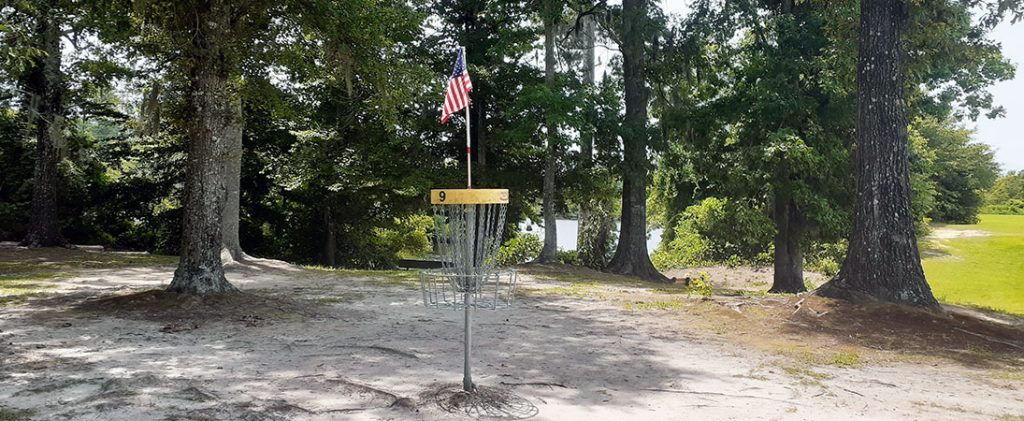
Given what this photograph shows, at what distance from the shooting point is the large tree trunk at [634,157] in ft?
52.4

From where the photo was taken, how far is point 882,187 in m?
8.84

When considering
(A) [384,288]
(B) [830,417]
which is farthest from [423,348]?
(A) [384,288]

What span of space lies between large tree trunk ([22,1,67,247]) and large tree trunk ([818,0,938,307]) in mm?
17389

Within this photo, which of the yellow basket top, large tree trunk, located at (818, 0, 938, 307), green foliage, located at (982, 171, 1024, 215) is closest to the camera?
the yellow basket top

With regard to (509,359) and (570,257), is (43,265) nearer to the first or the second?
(509,359)

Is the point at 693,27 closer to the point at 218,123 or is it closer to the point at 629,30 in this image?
the point at 629,30

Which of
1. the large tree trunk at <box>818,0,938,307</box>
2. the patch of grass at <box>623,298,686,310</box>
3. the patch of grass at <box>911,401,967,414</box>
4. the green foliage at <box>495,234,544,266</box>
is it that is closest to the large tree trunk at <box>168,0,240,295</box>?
the patch of grass at <box>623,298,686,310</box>

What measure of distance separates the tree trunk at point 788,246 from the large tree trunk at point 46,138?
17955 millimetres

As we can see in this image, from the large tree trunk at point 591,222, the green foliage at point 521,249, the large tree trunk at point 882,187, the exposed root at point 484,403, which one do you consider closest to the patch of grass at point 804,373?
the exposed root at point 484,403

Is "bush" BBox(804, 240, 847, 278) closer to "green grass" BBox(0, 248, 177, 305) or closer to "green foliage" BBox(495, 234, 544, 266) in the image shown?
"green foliage" BBox(495, 234, 544, 266)

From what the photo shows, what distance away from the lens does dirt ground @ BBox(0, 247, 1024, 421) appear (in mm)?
4445

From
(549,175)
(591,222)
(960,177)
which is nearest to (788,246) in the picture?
(591,222)

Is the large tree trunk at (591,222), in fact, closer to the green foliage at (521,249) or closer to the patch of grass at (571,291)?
the green foliage at (521,249)

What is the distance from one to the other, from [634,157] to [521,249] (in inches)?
235
